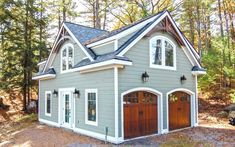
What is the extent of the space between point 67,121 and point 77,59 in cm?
379

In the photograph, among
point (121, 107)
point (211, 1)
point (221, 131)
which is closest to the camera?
point (121, 107)

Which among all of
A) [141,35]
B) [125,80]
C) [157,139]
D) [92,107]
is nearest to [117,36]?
[141,35]

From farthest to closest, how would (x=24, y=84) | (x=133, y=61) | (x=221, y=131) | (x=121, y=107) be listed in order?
(x=24, y=84) → (x=221, y=131) → (x=133, y=61) → (x=121, y=107)

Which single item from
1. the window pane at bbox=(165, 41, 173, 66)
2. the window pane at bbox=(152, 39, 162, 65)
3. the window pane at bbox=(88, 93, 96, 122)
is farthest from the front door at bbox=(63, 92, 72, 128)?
the window pane at bbox=(165, 41, 173, 66)

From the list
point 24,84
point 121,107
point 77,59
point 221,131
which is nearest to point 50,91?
point 77,59

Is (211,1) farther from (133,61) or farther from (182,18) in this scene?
(133,61)

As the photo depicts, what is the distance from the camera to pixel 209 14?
23.7 metres

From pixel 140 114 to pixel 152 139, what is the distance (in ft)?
4.06

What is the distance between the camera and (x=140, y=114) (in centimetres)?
1051

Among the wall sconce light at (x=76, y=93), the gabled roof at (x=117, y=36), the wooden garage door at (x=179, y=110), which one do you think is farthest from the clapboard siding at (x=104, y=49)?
the wooden garage door at (x=179, y=110)

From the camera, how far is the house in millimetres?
9742

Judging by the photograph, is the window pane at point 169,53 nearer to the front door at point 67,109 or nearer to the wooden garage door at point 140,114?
the wooden garage door at point 140,114

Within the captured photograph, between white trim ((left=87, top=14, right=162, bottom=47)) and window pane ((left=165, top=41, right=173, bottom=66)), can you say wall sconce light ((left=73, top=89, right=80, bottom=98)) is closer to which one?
white trim ((left=87, top=14, right=162, bottom=47))

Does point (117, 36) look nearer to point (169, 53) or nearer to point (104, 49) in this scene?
point (104, 49)
